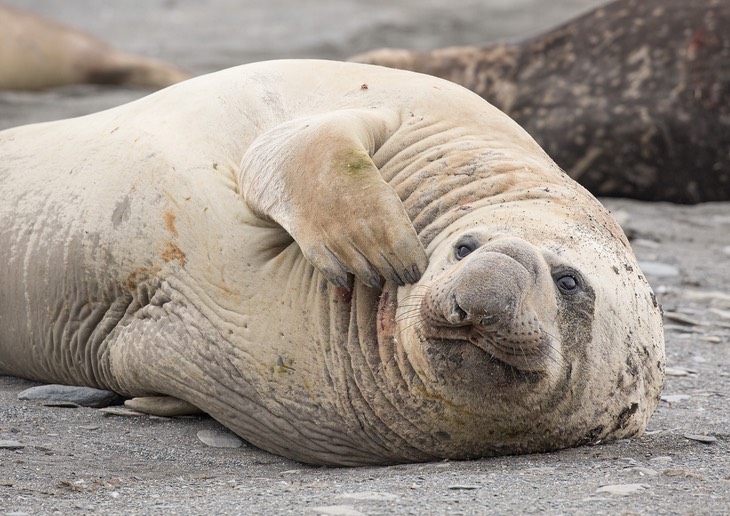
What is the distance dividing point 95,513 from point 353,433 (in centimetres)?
81

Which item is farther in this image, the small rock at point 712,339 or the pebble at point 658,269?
the pebble at point 658,269

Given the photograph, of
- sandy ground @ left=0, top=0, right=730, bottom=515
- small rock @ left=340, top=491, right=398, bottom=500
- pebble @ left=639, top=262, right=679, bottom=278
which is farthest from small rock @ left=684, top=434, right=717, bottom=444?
pebble @ left=639, top=262, right=679, bottom=278

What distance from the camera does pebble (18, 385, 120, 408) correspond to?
3922 mm

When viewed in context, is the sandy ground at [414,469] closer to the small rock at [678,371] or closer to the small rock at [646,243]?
the small rock at [678,371]

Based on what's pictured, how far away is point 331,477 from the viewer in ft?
10.7

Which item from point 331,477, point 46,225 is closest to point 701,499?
point 331,477

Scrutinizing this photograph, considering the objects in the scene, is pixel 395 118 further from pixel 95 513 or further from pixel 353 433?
pixel 95 513

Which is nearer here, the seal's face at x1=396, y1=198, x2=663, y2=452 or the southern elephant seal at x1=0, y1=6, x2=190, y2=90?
the seal's face at x1=396, y1=198, x2=663, y2=452

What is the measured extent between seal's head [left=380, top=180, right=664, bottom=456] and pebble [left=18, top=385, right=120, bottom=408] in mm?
1022


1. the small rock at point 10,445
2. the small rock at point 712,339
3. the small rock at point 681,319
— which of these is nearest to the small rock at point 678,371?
the small rock at point 712,339

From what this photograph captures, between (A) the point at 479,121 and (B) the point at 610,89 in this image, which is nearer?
(A) the point at 479,121

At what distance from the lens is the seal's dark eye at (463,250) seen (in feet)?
10.7

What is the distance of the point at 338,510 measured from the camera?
2836mm

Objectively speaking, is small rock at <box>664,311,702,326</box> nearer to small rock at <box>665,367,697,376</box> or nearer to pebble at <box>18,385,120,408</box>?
small rock at <box>665,367,697,376</box>
